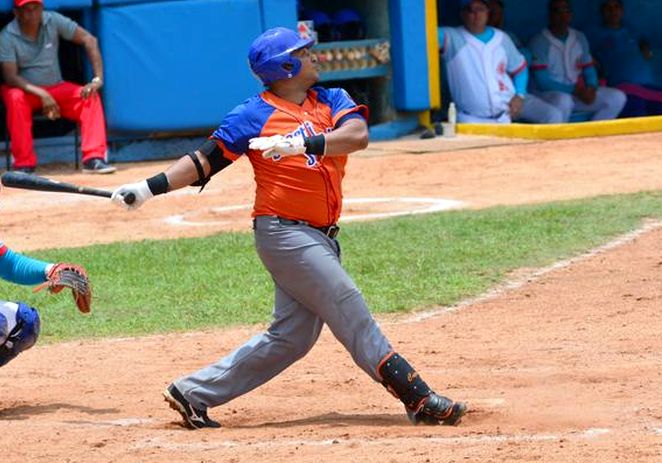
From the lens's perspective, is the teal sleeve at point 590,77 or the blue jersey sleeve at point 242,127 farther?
the teal sleeve at point 590,77

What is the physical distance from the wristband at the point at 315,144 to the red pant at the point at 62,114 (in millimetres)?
8542

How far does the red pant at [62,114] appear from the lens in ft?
45.4

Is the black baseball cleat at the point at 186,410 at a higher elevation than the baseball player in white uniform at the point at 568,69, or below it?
higher

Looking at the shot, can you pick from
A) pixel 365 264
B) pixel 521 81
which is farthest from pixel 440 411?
pixel 521 81

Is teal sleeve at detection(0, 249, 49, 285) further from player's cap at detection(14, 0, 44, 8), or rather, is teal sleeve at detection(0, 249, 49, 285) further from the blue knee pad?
player's cap at detection(14, 0, 44, 8)

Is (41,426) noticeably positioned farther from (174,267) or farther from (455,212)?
(455,212)

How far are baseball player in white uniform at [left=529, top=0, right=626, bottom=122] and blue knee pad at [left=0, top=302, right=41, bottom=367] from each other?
11.3m

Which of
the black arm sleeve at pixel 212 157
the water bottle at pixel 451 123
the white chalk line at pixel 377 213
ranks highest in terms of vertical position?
the black arm sleeve at pixel 212 157

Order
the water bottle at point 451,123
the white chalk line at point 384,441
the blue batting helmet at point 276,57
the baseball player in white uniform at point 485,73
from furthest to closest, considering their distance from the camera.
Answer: the baseball player in white uniform at point 485,73 → the water bottle at point 451,123 → the blue batting helmet at point 276,57 → the white chalk line at point 384,441

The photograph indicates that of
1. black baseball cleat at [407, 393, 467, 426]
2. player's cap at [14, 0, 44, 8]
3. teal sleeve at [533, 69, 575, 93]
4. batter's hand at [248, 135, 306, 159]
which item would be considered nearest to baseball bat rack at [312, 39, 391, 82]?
teal sleeve at [533, 69, 575, 93]

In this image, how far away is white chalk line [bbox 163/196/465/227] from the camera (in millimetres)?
11789

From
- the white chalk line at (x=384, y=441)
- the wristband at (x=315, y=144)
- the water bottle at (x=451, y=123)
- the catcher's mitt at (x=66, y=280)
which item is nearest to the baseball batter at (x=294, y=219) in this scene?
the wristband at (x=315, y=144)

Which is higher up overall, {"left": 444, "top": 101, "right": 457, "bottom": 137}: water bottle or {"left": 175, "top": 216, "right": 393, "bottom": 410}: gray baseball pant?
{"left": 175, "top": 216, "right": 393, "bottom": 410}: gray baseball pant

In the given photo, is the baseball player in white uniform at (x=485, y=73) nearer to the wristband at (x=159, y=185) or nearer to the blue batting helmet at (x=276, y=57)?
the blue batting helmet at (x=276, y=57)
